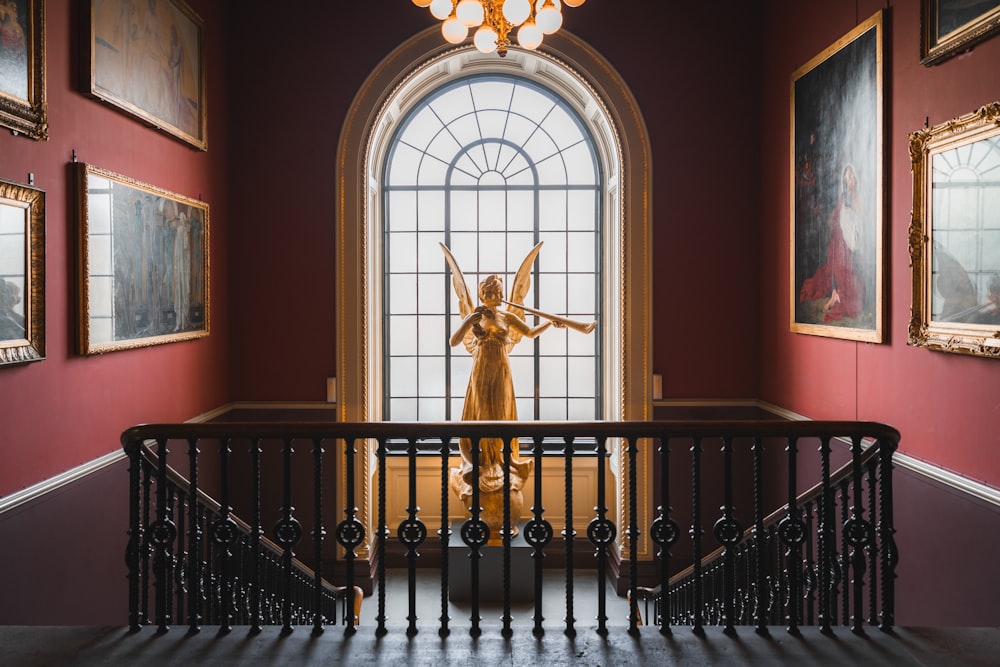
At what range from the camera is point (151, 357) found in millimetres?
5016

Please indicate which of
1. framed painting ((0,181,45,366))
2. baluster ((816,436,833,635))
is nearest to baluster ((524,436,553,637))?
baluster ((816,436,833,635))

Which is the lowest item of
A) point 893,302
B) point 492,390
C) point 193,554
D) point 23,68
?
point 193,554

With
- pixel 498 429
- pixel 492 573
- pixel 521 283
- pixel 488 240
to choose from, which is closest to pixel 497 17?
pixel 498 429

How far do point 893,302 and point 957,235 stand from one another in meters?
0.77

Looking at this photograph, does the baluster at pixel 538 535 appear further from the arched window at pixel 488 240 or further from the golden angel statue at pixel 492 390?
the arched window at pixel 488 240

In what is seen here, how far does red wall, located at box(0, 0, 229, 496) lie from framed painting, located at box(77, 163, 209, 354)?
0.27 feet

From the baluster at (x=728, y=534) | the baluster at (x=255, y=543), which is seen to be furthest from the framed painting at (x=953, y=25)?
the baluster at (x=255, y=543)

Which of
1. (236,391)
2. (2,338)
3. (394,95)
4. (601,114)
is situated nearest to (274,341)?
(236,391)

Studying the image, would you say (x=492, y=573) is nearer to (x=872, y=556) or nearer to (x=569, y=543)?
(x=569, y=543)

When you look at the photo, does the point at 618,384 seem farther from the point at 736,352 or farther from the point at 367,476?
the point at 367,476

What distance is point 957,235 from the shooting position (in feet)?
12.1

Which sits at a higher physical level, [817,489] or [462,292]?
[462,292]

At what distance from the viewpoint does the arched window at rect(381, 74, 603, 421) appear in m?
7.74

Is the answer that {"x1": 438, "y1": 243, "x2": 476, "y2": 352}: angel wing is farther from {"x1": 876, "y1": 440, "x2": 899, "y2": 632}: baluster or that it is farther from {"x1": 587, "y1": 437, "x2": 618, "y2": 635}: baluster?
{"x1": 876, "y1": 440, "x2": 899, "y2": 632}: baluster
